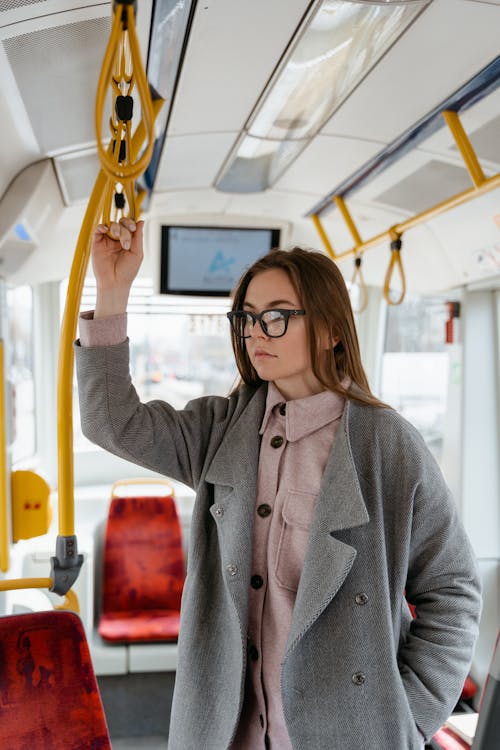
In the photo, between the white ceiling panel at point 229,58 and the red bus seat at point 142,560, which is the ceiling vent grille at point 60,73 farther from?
the red bus seat at point 142,560

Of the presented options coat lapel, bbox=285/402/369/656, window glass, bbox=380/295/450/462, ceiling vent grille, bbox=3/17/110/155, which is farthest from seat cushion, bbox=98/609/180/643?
coat lapel, bbox=285/402/369/656

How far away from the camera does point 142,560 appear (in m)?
4.84

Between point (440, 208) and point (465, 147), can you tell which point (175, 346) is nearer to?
point (440, 208)

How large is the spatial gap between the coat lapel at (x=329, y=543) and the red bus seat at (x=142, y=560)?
3.54 meters

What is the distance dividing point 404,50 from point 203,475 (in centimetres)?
134

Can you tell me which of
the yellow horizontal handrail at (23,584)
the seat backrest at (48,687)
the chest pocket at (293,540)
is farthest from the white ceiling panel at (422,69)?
the seat backrest at (48,687)

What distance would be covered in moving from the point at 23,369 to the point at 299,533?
3.84 m

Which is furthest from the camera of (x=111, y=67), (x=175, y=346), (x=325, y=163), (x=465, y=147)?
(x=175, y=346)

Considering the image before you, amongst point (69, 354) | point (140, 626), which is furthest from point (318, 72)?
point (140, 626)

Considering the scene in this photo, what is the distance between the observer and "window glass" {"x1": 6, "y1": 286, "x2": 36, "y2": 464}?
4.65 meters

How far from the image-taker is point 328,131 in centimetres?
277

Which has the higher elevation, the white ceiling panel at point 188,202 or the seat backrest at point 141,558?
the white ceiling panel at point 188,202

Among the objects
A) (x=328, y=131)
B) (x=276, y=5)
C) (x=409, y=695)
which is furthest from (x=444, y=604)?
(x=328, y=131)

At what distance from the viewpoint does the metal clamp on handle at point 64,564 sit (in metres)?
1.64
